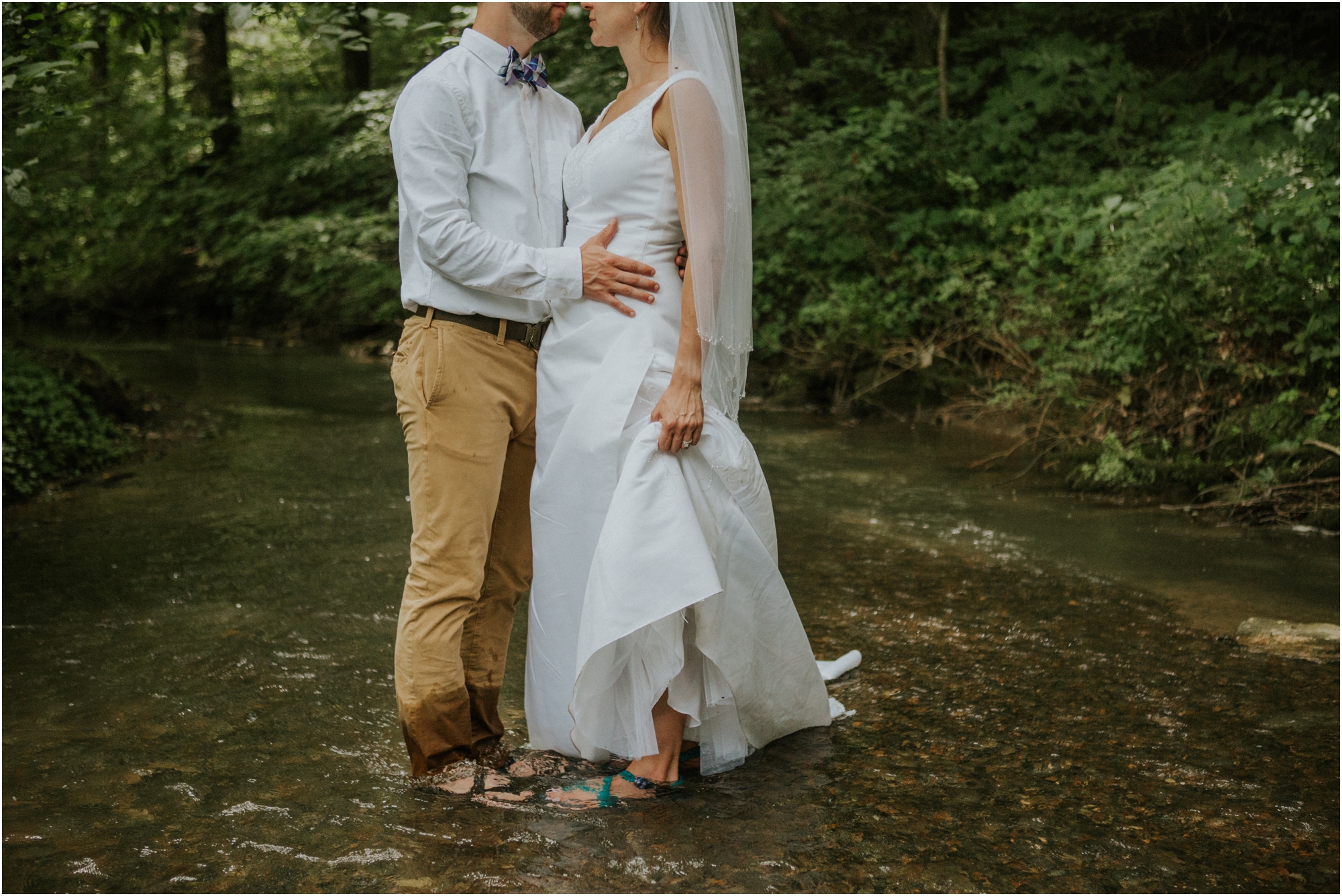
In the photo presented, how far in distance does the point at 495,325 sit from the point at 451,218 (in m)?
0.30

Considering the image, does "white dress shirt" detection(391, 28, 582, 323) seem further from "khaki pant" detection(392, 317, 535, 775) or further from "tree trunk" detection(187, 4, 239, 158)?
"tree trunk" detection(187, 4, 239, 158)

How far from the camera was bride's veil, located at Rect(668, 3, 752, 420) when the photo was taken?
258 cm

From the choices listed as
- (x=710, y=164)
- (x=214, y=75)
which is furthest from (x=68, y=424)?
(x=214, y=75)

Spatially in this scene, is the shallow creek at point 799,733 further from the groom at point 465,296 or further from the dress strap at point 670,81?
the dress strap at point 670,81

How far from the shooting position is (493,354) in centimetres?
276

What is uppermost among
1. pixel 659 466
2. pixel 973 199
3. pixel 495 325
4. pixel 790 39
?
pixel 790 39

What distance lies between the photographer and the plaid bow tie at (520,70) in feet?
9.01

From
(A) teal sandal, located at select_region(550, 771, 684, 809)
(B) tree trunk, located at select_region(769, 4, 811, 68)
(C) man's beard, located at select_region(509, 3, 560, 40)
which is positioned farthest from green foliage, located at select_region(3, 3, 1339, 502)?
(A) teal sandal, located at select_region(550, 771, 684, 809)

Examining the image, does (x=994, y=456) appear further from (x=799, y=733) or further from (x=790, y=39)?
(x=790, y=39)

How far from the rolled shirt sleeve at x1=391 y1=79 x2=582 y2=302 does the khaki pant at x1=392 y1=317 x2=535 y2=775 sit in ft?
0.57

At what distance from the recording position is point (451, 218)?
2596 millimetres

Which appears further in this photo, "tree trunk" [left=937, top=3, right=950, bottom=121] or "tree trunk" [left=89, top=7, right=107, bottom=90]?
"tree trunk" [left=937, top=3, right=950, bottom=121]

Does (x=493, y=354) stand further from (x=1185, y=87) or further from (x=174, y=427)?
(x=1185, y=87)

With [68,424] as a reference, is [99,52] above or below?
above
